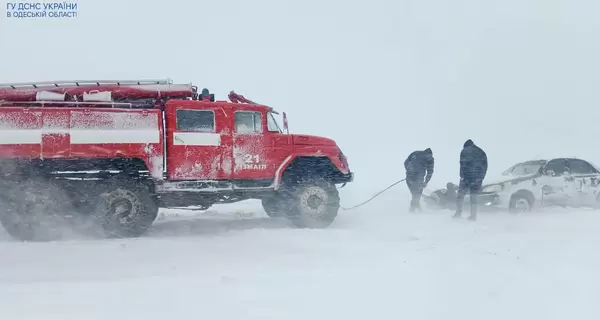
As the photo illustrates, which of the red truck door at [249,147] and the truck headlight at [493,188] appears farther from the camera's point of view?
the truck headlight at [493,188]

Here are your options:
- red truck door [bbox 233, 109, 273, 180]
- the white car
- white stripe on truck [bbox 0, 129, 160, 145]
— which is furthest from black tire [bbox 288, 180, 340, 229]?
the white car

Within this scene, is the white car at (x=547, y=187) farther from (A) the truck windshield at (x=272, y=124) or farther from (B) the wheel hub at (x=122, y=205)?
(B) the wheel hub at (x=122, y=205)

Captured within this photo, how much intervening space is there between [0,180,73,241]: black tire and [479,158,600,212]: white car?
801 centimetres

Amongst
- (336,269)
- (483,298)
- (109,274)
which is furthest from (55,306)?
(483,298)

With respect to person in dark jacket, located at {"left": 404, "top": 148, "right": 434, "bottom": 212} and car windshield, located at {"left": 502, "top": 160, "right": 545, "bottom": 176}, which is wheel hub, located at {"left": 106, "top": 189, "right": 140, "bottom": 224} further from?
car windshield, located at {"left": 502, "top": 160, "right": 545, "bottom": 176}

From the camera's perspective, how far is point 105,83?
7.54 metres

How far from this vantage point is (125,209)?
713 cm

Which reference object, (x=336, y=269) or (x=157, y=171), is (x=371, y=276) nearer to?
(x=336, y=269)

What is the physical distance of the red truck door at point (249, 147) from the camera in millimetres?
7844

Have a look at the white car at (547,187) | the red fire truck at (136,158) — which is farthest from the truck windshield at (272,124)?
the white car at (547,187)

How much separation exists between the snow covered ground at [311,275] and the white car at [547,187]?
2.41m

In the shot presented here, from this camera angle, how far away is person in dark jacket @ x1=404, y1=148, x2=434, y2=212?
1062 cm

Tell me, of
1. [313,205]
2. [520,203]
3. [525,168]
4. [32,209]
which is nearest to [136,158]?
[32,209]

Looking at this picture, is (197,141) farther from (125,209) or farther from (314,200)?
(314,200)
